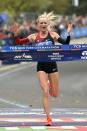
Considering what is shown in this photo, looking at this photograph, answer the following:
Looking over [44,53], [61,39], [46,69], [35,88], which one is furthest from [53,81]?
[35,88]

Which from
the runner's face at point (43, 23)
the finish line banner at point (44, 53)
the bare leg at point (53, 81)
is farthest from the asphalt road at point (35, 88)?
the runner's face at point (43, 23)

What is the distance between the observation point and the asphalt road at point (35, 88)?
48.3 ft

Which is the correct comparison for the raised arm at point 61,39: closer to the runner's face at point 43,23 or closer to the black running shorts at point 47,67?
the runner's face at point 43,23

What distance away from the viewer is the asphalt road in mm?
14727

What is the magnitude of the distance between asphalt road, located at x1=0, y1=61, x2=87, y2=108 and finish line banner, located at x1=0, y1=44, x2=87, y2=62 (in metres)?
2.81

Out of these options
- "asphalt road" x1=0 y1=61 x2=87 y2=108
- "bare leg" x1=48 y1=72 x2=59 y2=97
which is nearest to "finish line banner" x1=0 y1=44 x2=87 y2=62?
"bare leg" x1=48 y1=72 x2=59 y2=97

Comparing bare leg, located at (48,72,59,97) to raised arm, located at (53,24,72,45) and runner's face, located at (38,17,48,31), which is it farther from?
runner's face, located at (38,17,48,31)

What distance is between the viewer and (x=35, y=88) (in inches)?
704

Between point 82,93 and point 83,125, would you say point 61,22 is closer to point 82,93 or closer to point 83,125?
point 82,93

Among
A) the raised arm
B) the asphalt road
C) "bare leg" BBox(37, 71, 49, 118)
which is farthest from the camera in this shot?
the asphalt road

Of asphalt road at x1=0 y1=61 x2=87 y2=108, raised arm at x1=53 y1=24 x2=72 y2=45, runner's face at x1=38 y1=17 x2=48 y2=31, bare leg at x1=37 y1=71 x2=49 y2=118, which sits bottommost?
asphalt road at x1=0 y1=61 x2=87 y2=108

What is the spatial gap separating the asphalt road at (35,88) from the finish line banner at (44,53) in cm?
281

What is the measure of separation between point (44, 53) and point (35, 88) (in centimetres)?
667

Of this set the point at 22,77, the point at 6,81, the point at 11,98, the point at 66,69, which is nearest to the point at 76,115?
the point at 11,98
